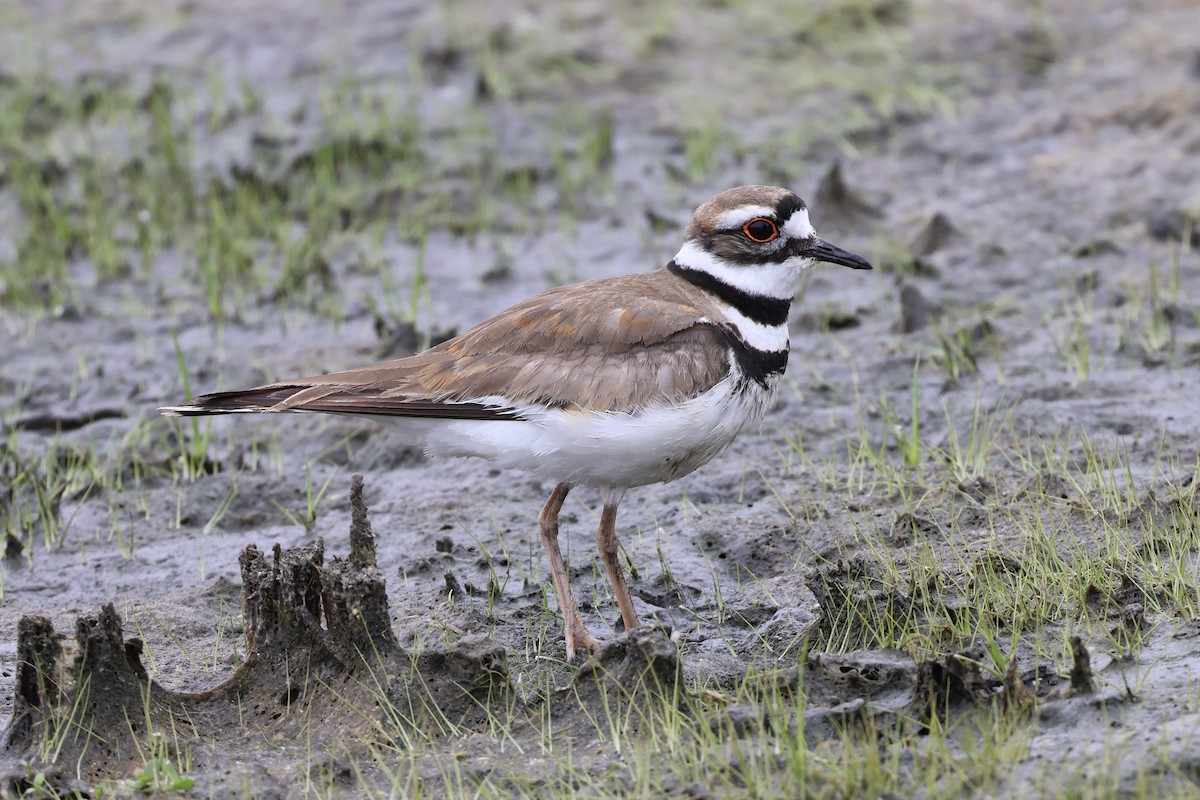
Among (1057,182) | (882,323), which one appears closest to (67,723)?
(882,323)

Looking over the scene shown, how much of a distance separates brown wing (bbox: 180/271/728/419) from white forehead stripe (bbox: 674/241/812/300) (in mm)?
260

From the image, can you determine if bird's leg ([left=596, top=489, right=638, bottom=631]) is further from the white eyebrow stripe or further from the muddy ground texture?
the white eyebrow stripe

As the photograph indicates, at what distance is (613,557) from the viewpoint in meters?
5.65

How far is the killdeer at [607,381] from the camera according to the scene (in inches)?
209

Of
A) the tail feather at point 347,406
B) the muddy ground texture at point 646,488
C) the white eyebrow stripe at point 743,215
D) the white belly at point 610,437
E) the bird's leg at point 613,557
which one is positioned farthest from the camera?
the white eyebrow stripe at point 743,215

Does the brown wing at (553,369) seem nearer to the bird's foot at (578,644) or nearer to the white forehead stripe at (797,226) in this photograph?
the white forehead stripe at (797,226)

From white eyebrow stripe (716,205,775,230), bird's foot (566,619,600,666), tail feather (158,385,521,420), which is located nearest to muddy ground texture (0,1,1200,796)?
bird's foot (566,619,600,666)

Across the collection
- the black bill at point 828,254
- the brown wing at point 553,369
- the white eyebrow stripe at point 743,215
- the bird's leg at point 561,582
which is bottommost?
the bird's leg at point 561,582

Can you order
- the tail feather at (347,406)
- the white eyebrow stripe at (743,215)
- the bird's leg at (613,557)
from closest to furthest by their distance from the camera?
the tail feather at (347,406)
the bird's leg at (613,557)
the white eyebrow stripe at (743,215)

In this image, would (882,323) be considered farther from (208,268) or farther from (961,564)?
(208,268)

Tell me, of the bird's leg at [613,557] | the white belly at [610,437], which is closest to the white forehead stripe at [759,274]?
the white belly at [610,437]

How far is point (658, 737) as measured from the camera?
15.0 feet

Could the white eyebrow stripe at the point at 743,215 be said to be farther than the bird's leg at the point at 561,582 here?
Yes

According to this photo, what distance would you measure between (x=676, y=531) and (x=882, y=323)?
2459mm
